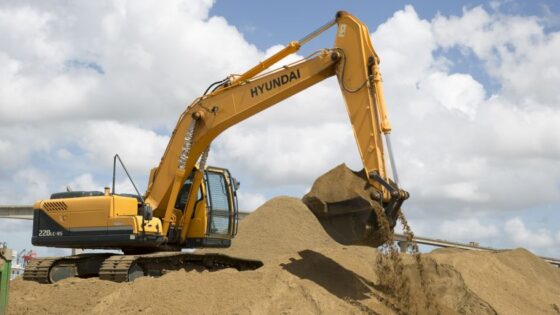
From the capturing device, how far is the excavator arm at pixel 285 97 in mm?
11000

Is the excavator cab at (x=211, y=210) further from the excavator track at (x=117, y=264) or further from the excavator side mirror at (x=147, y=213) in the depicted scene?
the excavator side mirror at (x=147, y=213)

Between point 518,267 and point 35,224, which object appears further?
point 518,267

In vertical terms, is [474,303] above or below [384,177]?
below

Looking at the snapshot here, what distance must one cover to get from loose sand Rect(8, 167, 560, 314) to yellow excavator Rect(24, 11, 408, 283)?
A: 95 centimetres

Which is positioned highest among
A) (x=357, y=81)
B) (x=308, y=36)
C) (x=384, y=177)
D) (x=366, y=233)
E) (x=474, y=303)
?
(x=308, y=36)

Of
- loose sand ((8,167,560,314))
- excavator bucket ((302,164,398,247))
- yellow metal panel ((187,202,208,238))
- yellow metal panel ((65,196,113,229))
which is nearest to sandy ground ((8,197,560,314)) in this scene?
loose sand ((8,167,560,314))

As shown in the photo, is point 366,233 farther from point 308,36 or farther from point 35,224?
point 35,224

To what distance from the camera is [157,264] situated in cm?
1289

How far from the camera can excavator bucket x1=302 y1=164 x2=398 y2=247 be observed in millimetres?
10508

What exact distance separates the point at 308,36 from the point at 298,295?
490 centimetres

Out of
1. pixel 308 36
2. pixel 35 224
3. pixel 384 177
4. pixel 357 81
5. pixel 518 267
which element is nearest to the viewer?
pixel 384 177

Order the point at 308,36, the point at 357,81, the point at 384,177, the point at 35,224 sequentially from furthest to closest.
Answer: the point at 35,224, the point at 308,36, the point at 357,81, the point at 384,177

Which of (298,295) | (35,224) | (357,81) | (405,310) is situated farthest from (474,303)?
(35,224)

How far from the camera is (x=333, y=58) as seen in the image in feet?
39.3
